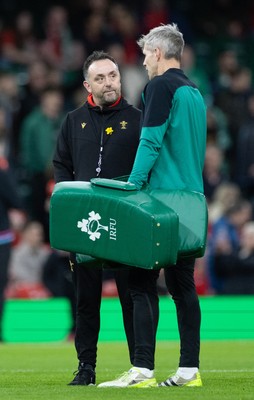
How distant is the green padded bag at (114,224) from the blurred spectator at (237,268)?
7.67 metres

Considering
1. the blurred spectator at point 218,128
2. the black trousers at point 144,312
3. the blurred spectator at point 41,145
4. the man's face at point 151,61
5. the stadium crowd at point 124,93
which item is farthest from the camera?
the blurred spectator at point 218,128

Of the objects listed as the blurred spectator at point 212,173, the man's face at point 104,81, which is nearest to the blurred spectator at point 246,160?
the blurred spectator at point 212,173

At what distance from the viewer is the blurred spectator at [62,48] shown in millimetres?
20531

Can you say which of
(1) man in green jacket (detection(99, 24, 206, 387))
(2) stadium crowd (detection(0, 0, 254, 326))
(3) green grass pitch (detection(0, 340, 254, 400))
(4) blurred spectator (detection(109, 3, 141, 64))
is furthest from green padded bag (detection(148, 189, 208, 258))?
(4) blurred spectator (detection(109, 3, 141, 64))

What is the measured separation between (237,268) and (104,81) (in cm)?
748

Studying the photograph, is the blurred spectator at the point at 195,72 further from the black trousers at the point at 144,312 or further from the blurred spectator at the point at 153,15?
the black trousers at the point at 144,312

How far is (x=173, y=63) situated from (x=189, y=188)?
820 mm

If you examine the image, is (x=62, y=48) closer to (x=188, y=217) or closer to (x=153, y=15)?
(x=153, y=15)

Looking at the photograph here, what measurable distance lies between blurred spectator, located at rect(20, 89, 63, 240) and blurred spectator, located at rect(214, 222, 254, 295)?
333 centimetres

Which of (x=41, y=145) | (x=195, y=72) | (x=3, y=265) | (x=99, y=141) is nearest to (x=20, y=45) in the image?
(x=41, y=145)

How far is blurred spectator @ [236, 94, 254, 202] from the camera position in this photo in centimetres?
1836

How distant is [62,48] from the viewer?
2078 cm

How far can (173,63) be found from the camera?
8141 millimetres

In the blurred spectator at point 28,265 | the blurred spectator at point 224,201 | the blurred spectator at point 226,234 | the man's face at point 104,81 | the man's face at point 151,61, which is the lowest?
the blurred spectator at point 28,265
